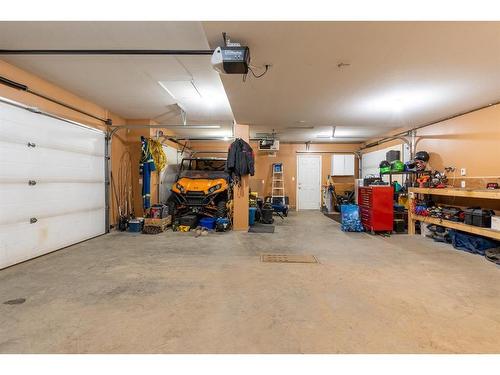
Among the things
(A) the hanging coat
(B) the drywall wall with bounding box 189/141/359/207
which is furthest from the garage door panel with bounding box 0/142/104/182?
Result: (B) the drywall wall with bounding box 189/141/359/207

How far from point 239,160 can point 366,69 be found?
3.41 m

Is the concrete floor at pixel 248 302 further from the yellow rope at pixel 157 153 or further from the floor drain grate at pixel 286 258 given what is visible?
the yellow rope at pixel 157 153

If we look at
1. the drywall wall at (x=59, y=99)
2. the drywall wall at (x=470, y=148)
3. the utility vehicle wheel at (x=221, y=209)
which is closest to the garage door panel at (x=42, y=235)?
the drywall wall at (x=59, y=99)

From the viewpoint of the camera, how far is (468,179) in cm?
480

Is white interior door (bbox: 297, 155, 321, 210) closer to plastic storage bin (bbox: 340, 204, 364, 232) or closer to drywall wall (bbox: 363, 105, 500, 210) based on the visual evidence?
plastic storage bin (bbox: 340, 204, 364, 232)

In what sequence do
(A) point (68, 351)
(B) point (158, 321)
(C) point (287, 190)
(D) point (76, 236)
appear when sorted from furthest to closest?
(C) point (287, 190), (D) point (76, 236), (B) point (158, 321), (A) point (68, 351)

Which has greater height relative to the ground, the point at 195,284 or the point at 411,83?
the point at 411,83

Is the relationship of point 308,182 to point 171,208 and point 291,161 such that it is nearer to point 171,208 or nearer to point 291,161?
point 291,161

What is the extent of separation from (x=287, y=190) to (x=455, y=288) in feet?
24.7

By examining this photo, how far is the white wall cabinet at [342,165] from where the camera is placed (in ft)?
32.7

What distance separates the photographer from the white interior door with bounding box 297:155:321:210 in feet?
33.2
